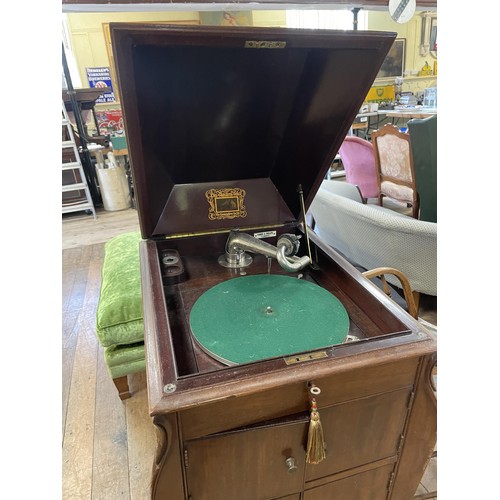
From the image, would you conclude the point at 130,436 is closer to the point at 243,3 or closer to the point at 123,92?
the point at 123,92

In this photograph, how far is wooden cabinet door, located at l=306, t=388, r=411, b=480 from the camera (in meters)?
0.72

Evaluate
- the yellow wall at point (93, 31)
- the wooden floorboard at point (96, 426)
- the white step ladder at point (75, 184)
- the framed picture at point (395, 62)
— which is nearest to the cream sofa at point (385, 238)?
the wooden floorboard at point (96, 426)

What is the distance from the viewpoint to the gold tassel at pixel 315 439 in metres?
0.65

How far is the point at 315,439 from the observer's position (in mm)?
668

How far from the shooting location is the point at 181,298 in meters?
0.99

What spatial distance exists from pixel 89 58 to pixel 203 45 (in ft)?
21.5

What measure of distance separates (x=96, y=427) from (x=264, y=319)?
1104mm

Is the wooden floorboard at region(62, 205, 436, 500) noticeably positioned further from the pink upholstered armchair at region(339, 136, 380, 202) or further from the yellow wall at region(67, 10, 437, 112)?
the yellow wall at region(67, 10, 437, 112)

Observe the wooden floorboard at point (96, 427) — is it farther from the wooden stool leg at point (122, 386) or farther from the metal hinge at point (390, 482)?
the metal hinge at point (390, 482)

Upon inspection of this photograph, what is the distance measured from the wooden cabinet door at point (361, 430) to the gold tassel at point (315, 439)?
0.04m

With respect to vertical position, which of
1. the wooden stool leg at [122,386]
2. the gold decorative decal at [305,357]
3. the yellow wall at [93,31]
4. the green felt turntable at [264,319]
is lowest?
the wooden stool leg at [122,386]

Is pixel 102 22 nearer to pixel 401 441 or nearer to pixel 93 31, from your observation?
pixel 93 31

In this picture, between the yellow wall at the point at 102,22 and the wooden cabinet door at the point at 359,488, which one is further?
the yellow wall at the point at 102,22

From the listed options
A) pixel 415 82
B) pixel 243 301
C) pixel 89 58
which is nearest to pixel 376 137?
pixel 243 301
